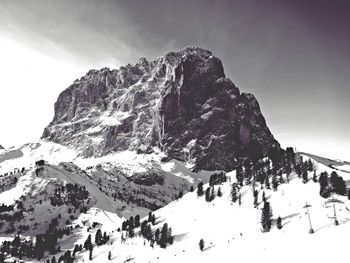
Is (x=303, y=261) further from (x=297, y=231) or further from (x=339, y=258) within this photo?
(x=297, y=231)

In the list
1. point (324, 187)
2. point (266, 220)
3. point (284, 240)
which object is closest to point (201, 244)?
point (266, 220)

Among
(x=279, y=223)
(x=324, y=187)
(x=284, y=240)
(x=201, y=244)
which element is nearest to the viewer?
(x=284, y=240)

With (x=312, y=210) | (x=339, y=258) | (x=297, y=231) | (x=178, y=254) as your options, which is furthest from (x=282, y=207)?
(x=339, y=258)

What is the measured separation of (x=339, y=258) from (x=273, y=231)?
6323 cm

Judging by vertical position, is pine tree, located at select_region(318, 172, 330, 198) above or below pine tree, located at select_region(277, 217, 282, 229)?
above

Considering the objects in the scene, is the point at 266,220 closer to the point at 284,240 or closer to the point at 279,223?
the point at 279,223

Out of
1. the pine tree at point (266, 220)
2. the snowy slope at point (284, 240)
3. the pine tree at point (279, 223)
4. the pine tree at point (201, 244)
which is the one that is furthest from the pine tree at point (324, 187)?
the pine tree at point (201, 244)

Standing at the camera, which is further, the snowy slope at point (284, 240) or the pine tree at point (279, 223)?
the pine tree at point (279, 223)

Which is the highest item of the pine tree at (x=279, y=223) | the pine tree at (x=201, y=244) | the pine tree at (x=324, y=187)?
the pine tree at (x=324, y=187)

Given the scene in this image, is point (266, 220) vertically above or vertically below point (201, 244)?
above

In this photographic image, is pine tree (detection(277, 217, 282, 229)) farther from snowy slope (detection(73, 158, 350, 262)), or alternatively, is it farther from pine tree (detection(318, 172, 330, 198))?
pine tree (detection(318, 172, 330, 198))

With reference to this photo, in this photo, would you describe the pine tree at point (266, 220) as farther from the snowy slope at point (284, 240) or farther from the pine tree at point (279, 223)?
the pine tree at point (279, 223)

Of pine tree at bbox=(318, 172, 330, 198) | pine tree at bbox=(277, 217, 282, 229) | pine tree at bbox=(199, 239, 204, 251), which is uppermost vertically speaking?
pine tree at bbox=(318, 172, 330, 198)

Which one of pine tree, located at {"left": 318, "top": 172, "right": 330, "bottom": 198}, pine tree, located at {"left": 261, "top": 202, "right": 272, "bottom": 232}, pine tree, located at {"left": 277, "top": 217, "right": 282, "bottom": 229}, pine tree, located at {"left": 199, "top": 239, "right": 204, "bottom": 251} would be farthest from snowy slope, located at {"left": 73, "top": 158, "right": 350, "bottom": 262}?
pine tree, located at {"left": 318, "top": 172, "right": 330, "bottom": 198}
